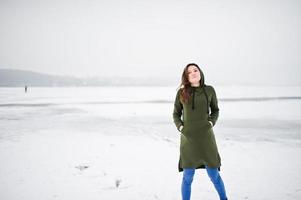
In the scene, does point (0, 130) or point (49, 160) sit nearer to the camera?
point (49, 160)

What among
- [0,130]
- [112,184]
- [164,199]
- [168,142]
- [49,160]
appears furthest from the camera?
[0,130]

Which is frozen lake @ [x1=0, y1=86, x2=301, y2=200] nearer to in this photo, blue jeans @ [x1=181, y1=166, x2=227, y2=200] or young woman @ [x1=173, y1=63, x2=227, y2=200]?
blue jeans @ [x1=181, y1=166, x2=227, y2=200]

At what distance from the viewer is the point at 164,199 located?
14.4 ft

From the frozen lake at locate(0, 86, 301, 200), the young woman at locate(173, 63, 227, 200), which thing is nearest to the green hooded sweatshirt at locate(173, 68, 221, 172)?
the young woman at locate(173, 63, 227, 200)

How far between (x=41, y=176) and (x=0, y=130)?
21.9 ft

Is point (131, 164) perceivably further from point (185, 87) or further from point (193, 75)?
point (193, 75)

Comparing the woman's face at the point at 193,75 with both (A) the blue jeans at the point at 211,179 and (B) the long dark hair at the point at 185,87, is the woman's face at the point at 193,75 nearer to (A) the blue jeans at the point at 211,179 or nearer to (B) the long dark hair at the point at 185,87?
(B) the long dark hair at the point at 185,87

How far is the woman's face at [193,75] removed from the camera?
348 centimetres

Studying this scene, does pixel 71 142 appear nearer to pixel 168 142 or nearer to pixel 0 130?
pixel 168 142

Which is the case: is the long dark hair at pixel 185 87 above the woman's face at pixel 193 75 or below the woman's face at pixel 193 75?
below

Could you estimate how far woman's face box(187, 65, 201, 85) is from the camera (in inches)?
137

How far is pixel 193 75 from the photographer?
3.48 m

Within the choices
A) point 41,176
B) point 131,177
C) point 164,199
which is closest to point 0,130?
point 41,176

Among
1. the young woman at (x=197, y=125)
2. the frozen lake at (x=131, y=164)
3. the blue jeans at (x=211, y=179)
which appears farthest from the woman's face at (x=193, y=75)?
the frozen lake at (x=131, y=164)
